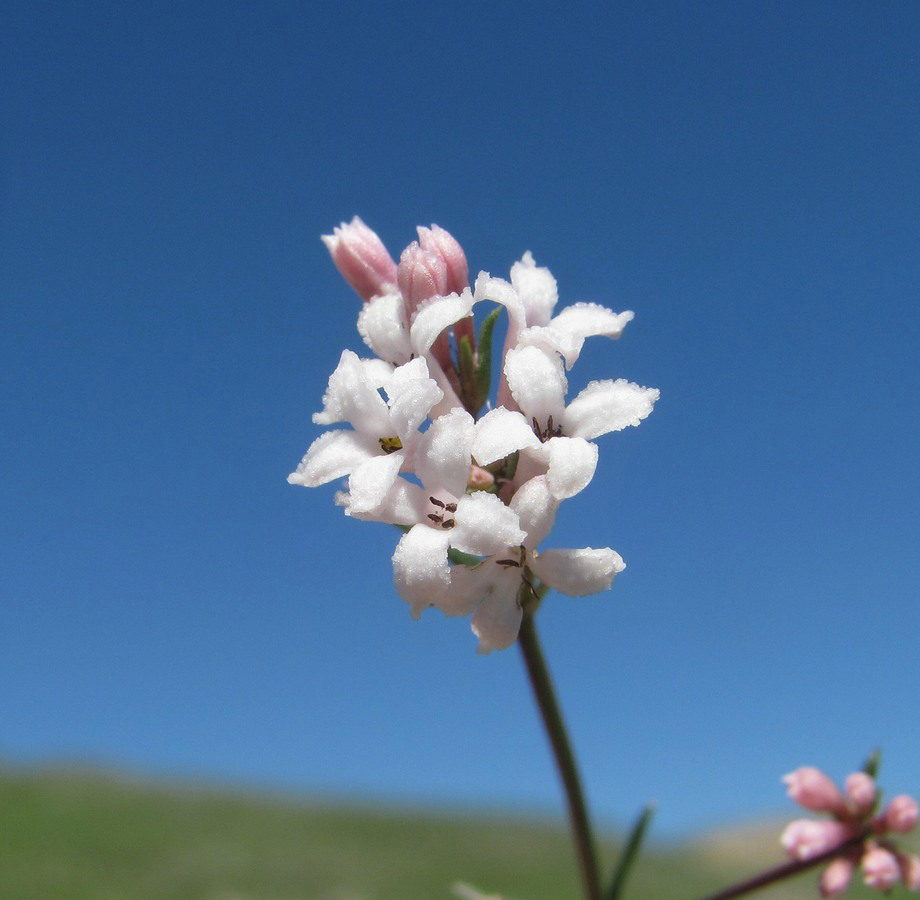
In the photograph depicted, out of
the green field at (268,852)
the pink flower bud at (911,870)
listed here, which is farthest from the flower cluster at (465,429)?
the green field at (268,852)

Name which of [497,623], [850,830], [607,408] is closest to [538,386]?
[607,408]

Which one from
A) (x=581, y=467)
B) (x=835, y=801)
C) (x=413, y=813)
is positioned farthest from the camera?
(x=413, y=813)

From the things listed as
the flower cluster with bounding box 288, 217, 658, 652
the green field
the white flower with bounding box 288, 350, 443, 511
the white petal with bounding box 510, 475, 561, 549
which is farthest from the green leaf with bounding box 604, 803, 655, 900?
the green field

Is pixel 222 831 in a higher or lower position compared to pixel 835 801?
higher

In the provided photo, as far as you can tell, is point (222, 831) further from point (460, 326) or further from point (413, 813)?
point (460, 326)

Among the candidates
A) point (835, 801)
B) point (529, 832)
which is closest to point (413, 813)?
point (529, 832)

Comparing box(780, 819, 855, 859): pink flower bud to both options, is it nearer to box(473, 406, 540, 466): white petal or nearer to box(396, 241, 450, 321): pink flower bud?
box(473, 406, 540, 466): white petal

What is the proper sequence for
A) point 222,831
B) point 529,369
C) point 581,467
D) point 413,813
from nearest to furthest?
1. point 581,467
2. point 529,369
3. point 222,831
4. point 413,813

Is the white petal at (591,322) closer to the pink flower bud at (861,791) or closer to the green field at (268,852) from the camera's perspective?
the pink flower bud at (861,791)
